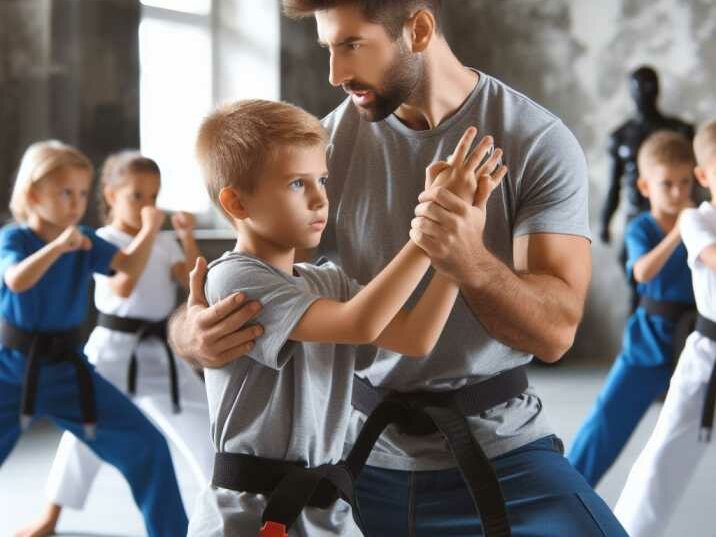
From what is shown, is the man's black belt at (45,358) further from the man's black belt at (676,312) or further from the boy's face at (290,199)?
the man's black belt at (676,312)

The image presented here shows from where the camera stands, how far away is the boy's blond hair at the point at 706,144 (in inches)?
133

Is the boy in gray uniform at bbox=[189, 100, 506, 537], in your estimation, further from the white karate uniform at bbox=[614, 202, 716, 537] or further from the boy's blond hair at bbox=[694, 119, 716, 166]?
the boy's blond hair at bbox=[694, 119, 716, 166]

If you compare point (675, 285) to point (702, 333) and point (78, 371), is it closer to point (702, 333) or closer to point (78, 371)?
point (702, 333)

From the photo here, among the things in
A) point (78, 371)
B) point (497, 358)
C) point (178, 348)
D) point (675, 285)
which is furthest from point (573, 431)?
point (178, 348)

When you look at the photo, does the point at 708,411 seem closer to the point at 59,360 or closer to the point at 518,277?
the point at 518,277

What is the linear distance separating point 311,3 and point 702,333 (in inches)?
70.8

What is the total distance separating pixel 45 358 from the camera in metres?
3.38

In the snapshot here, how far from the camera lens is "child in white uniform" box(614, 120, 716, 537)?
308 cm

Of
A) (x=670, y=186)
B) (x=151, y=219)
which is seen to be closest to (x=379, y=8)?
(x=151, y=219)

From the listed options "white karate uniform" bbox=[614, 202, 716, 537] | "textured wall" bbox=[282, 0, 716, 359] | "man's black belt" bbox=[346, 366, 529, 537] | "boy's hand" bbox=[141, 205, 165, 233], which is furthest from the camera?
"textured wall" bbox=[282, 0, 716, 359]

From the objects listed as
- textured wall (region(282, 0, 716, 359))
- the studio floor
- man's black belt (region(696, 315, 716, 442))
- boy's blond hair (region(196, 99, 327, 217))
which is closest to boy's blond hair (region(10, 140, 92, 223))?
the studio floor

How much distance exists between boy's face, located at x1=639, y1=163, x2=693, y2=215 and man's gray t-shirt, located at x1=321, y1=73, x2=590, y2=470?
7.60ft

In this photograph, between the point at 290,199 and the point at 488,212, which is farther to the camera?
the point at 488,212

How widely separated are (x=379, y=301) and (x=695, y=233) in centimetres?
192
